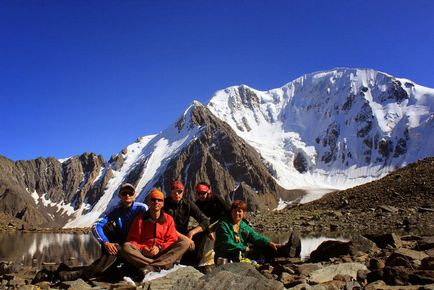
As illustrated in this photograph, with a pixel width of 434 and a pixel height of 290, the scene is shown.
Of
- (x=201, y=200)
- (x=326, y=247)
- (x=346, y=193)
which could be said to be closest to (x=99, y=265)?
(x=201, y=200)

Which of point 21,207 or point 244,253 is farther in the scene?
point 21,207

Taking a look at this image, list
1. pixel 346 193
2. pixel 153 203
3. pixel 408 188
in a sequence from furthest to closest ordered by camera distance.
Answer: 1. pixel 346 193
2. pixel 408 188
3. pixel 153 203

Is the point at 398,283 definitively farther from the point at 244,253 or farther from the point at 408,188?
the point at 408,188

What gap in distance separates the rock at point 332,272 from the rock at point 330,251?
2.50 meters

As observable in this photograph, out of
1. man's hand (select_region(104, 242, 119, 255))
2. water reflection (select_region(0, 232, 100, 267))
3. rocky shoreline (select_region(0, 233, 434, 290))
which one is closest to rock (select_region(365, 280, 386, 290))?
rocky shoreline (select_region(0, 233, 434, 290))

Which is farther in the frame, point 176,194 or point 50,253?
point 50,253

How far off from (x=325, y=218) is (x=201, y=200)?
69.7ft

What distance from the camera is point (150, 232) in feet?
33.2

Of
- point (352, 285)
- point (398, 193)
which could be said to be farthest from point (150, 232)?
point (398, 193)

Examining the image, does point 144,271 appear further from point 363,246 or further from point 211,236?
point 363,246

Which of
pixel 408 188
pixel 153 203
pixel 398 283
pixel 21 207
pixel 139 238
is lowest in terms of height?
pixel 398 283

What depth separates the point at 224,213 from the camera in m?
11.9

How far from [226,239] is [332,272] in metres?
3.02

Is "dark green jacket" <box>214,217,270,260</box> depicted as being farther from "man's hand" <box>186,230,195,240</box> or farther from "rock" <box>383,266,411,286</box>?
"rock" <box>383,266,411,286</box>
